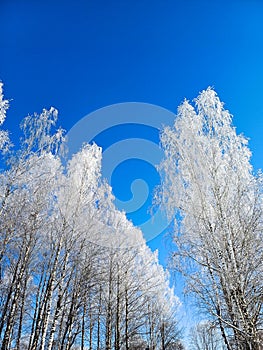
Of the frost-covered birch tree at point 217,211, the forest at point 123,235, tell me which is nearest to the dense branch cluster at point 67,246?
the forest at point 123,235

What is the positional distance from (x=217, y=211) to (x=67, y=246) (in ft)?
20.8

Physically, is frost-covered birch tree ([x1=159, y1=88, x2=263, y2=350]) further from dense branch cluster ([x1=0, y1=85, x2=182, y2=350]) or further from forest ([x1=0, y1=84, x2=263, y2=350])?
dense branch cluster ([x1=0, y1=85, x2=182, y2=350])


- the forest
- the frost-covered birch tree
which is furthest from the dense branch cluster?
the frost-covered birch tree

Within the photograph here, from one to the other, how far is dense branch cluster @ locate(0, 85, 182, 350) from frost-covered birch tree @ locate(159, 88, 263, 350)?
4925mm

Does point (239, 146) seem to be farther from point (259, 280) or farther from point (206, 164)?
point (259, 280)

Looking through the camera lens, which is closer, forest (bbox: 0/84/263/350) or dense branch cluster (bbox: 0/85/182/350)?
forest (bbox: 0/84/263/350)

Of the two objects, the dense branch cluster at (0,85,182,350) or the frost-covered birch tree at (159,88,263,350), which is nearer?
the frost-covered birch tree at (159,88,263,350)

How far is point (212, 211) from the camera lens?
6508mm

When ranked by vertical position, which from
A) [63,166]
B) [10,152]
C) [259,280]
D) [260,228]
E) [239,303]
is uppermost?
[63,166]

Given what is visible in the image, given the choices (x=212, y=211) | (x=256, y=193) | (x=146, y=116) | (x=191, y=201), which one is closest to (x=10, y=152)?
(x=146, y=116)

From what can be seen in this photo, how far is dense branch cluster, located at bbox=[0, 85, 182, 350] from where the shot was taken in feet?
32.3

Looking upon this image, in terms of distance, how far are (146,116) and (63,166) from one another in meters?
4.72

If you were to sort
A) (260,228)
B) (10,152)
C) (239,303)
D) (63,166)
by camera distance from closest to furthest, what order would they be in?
(239,303)
(260,228)
(10,152)
(63,166)

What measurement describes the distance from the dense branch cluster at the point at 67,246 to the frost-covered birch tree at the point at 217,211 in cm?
493
